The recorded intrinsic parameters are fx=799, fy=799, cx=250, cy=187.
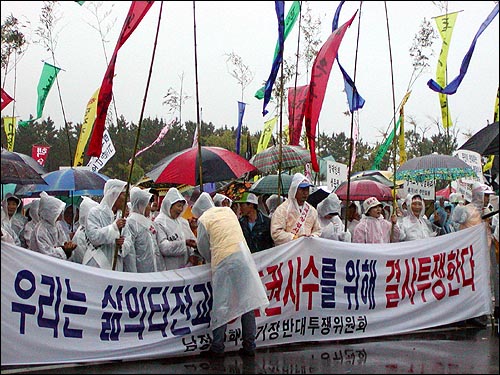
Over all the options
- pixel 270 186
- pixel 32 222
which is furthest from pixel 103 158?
pixel 32 222

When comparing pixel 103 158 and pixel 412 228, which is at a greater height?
pixel 103 158

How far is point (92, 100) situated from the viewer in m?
14.4

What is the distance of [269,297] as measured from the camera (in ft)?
29.4

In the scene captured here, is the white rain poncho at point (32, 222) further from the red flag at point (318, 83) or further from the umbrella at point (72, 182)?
the red flag at point (318, 83)

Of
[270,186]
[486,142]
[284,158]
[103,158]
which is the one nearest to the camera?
[486,142]

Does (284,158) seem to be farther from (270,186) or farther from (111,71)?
(111,71)

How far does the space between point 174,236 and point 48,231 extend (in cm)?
137

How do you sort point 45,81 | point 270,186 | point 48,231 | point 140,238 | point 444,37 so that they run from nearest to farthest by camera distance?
point 140,238, point 48,231, point 270,186, point 444,37, point 45,81

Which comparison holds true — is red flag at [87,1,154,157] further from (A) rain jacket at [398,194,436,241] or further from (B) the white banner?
(A) rain jacket at [398,194,436,241]

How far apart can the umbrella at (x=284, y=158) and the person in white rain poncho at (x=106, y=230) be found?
3874mm

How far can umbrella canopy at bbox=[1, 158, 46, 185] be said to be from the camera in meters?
8.57

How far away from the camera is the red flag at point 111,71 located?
7945mm

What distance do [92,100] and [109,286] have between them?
725 cm

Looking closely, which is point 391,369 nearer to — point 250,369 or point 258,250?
point 250,369
